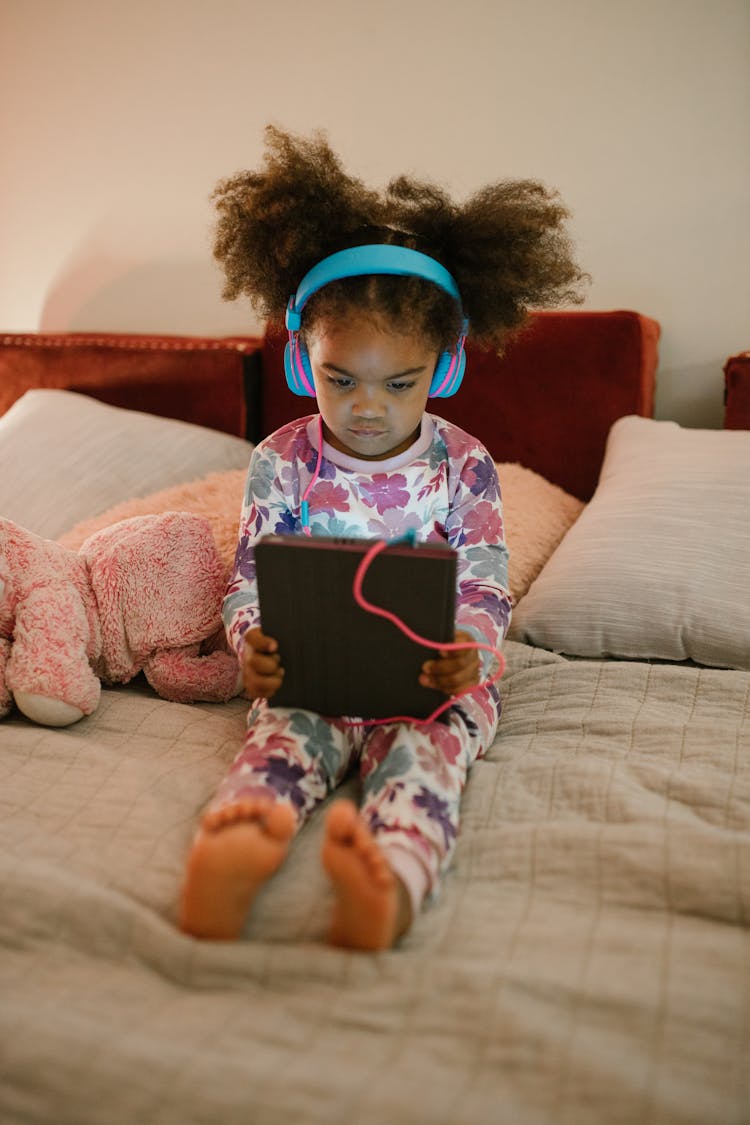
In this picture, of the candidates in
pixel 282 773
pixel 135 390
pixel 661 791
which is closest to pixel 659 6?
pixel 135 390

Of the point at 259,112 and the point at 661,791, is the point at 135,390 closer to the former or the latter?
the point at 259,112

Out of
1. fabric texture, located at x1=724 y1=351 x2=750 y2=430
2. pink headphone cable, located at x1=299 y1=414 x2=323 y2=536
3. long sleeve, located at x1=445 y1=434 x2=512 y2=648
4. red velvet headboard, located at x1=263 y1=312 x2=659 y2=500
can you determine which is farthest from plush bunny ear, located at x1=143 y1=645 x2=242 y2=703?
fabric texture, located at x1=724 y1=351 x2=750 y2=430

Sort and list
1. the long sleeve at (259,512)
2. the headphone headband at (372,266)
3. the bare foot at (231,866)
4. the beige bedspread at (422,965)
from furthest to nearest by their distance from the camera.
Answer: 1. the long sleeve at (259,512)
2. the headphone headband at (372,266)
3. the bare foot at (231,866)
4. the beige bedspread at (422,965)

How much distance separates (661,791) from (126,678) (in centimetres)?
71

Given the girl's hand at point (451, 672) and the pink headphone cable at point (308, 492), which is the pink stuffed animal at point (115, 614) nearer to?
the pink headphone cable at point (308, 492)

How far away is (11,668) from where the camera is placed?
108 cm

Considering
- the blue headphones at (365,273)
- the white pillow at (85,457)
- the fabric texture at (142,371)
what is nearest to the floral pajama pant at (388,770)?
the blue headphones at (365,273)

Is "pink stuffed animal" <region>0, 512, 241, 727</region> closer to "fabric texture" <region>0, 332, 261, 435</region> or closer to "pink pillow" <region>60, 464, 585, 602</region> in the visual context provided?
"pink pillow" <region>60, 464, 585, 602</region>

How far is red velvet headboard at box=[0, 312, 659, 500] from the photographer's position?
1.74m

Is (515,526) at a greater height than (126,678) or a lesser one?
greater

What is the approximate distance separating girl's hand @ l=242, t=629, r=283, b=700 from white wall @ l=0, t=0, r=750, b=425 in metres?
1.25

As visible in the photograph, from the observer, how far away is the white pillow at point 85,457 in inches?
65.2

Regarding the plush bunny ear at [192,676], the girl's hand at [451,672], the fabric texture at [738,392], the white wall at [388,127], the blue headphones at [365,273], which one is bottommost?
the plush bunny ear at [192,676]

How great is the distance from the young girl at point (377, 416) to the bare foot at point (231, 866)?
95 millimetres
